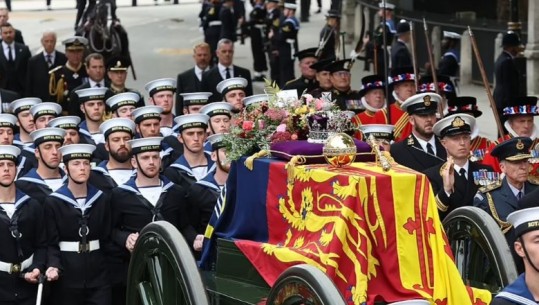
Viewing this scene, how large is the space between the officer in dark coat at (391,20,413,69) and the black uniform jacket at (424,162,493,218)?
10.1 m

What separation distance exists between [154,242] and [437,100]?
3894 millimetres

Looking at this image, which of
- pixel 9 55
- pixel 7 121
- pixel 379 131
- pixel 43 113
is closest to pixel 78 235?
pixel 379 131

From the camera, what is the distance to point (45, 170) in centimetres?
1298

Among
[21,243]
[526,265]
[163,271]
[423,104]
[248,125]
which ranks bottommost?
[21,243]

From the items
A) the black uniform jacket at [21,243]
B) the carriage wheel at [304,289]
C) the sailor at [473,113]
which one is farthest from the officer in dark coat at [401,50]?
the carriage wheel at [304,289]

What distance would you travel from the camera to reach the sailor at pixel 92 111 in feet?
50.5

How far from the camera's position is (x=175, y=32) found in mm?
42969

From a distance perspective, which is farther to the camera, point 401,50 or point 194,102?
point 401,50

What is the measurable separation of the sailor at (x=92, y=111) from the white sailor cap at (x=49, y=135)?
5.92 feet

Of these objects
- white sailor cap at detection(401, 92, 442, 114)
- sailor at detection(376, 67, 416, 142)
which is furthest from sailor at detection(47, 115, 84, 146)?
white sailor cap at detection(401, 92, 442, 114)

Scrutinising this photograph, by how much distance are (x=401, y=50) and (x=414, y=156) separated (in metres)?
9.95

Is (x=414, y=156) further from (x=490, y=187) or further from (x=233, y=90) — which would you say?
(x=233, y=90)

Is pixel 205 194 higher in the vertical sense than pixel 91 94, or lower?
lower

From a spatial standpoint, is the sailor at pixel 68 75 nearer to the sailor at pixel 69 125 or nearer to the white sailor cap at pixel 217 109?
the sailor at pixel 69 125
